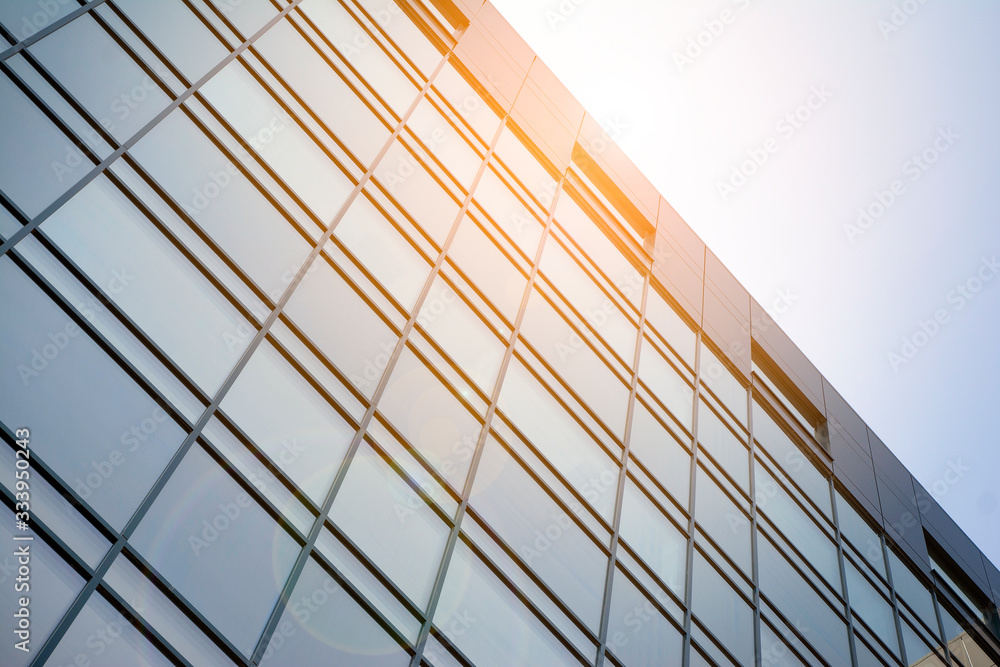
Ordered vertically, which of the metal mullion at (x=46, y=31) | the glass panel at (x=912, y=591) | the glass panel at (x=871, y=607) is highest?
the metal mullion at (x=46, y=31)

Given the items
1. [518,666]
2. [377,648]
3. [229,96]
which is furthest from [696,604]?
[229,96]

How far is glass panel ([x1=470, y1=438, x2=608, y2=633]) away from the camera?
9.55 m

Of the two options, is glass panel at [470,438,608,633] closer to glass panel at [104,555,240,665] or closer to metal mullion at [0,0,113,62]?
glass panel at [104,555,240,665]

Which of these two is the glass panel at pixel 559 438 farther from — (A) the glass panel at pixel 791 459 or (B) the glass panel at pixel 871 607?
(B) the glass panel at pixel 871 607

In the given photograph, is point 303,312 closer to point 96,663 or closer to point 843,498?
point 96,663

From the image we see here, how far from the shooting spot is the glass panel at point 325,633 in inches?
260

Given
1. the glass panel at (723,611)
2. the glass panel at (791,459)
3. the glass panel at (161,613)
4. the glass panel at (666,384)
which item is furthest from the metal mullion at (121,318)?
the glass panel at (791,459)

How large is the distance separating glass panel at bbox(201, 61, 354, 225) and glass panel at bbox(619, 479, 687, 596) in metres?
6.58

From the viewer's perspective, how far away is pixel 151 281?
757 cm

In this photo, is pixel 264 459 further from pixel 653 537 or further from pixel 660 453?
pixel 660 453

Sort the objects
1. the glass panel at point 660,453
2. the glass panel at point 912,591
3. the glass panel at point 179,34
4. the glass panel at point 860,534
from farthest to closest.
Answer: the glass panel at point 912,591 < the glass panel at point 860,534 < the glass panel at point 660,453 < the glass panel at point 179,34

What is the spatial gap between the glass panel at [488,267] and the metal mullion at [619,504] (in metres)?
3.01

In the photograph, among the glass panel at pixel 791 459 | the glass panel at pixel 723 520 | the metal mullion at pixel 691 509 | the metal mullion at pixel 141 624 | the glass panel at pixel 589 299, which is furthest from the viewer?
the glass panel at pixel 791 459

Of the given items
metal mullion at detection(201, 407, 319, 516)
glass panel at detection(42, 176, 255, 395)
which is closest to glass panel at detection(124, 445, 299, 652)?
metal mullion at detection(201, 407, 319, 516)
